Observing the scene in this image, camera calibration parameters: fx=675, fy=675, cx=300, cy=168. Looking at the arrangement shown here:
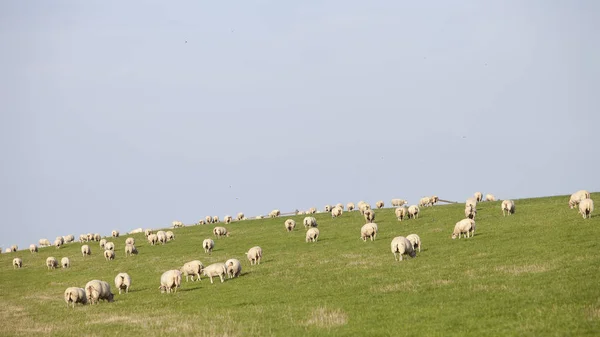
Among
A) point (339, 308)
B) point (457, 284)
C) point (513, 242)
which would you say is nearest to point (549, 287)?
point (457, 284)

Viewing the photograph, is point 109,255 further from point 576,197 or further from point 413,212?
point 576,197

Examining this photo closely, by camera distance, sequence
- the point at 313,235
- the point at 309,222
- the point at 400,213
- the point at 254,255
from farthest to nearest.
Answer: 1. the point at 309,222
2. the point at 400,213
3. the point at 313,235
4. the point at 254,255

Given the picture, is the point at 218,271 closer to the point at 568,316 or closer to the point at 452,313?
the point at 452,313

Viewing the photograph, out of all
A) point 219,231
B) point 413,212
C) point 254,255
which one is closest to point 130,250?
point 219,231

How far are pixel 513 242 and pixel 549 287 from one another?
1615 centimetres

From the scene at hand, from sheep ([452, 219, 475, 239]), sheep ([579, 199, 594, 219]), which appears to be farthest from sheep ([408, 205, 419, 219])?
sheep ([579, 199, 594, 219])

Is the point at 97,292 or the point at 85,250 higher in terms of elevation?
the point at 85,250

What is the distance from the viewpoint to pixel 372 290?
30203 millimetres

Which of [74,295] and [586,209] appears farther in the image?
[586,209]

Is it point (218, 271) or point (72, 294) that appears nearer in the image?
point (72, 294)

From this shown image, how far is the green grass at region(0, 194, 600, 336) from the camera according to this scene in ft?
73.1

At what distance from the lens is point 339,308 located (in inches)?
1034

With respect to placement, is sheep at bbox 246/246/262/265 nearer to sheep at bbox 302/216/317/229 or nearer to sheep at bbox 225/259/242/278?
sheep at bbox 225/259/242/278

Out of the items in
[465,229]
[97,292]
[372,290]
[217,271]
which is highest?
[465,229]
